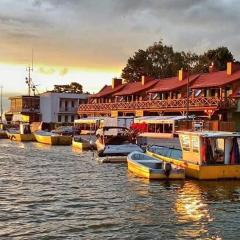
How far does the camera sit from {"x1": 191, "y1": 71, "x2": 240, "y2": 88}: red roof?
2751 inches

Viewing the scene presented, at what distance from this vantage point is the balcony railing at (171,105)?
220 feet

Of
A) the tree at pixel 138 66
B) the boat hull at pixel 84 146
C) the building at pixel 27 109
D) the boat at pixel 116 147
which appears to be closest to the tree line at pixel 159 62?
the tree at pixel 138 66

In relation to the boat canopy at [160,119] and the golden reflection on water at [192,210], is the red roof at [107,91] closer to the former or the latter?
the boat canopy at [160,119]

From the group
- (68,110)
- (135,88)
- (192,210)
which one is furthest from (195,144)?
(68,110)

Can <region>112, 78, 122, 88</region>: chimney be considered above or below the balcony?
above

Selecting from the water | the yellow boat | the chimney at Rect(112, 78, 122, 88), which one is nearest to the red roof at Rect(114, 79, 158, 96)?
the chimney at Rect(112, 78, 122, 88)

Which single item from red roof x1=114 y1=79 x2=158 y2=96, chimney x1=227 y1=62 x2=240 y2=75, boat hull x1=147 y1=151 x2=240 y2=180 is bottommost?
boat hull x1=147 y1=151 x2=240 y2=180

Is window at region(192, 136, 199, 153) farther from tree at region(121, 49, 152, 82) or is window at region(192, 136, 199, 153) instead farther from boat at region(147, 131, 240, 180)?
tree at region(121, 49, 152, 82)

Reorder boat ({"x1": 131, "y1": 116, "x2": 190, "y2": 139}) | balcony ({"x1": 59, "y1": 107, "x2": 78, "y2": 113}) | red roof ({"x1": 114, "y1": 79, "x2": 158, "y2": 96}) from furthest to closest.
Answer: balcony ({"x1": 59, "y1": 107, "x2": 78, "y2": 113}) → red roof ({"x1": 114, "y1": 79, "x2": 158, "y2": 96}) → boat ({"x1": 131, "y1": 116, "x2": 190, "y2": 139})

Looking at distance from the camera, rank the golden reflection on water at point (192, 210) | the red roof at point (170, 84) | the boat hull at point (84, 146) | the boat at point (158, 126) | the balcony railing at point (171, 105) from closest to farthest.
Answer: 1. the golden reflection on water at point (192, 210)
2. the boat hull at point (84, 146)
3. the balcony railing at point (171, 105)
4. the boat at point (158, 126)
5. the red roof at point (170, 84)

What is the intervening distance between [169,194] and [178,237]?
26.7 feet

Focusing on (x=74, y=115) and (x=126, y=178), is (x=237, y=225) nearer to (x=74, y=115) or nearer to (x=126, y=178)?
(x=126, y=178)

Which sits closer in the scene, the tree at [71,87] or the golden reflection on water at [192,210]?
the golden reflection on water at [192,210]

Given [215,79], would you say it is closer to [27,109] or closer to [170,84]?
[170,84]
